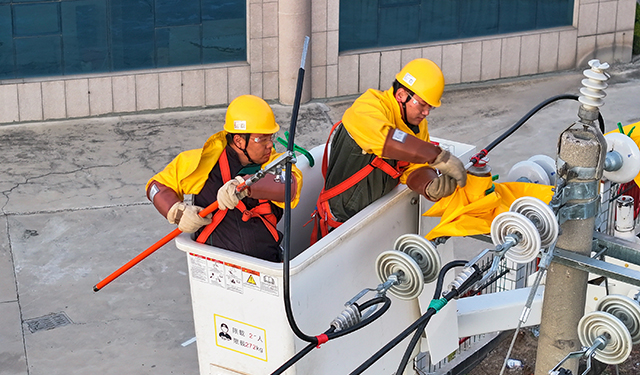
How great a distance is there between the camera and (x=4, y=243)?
755 cm

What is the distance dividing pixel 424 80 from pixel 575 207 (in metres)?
1.34

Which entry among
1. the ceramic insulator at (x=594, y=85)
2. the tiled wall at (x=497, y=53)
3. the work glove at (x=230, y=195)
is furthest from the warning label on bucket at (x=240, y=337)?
the tiled wall at (x=497, y=53)

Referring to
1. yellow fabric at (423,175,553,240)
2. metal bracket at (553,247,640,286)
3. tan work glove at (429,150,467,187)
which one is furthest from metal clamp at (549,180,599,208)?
tan work glove at (429,150,467,187)

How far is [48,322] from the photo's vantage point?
653 cm

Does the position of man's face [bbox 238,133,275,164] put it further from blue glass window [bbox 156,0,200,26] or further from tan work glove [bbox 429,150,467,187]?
blue glass window [bbox 156,0,200,26]

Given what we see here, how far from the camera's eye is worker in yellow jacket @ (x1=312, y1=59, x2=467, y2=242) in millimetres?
4328

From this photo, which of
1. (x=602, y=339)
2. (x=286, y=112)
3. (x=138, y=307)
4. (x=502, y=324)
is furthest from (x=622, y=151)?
(x=286, y=112)

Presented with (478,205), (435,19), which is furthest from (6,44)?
(478,205)

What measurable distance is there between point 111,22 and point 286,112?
2.23 m

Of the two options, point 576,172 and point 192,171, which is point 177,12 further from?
point 576,172

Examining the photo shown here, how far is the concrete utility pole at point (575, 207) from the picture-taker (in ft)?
11.2

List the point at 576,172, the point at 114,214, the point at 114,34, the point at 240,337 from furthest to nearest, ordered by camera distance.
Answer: the point at 114,34, the point at 114,214, the point at 240,337, the point at 576,172

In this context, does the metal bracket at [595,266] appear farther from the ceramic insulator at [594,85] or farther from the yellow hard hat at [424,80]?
the yellow hard hat at [424,80]

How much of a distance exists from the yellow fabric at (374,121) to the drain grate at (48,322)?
3034 millimetres
